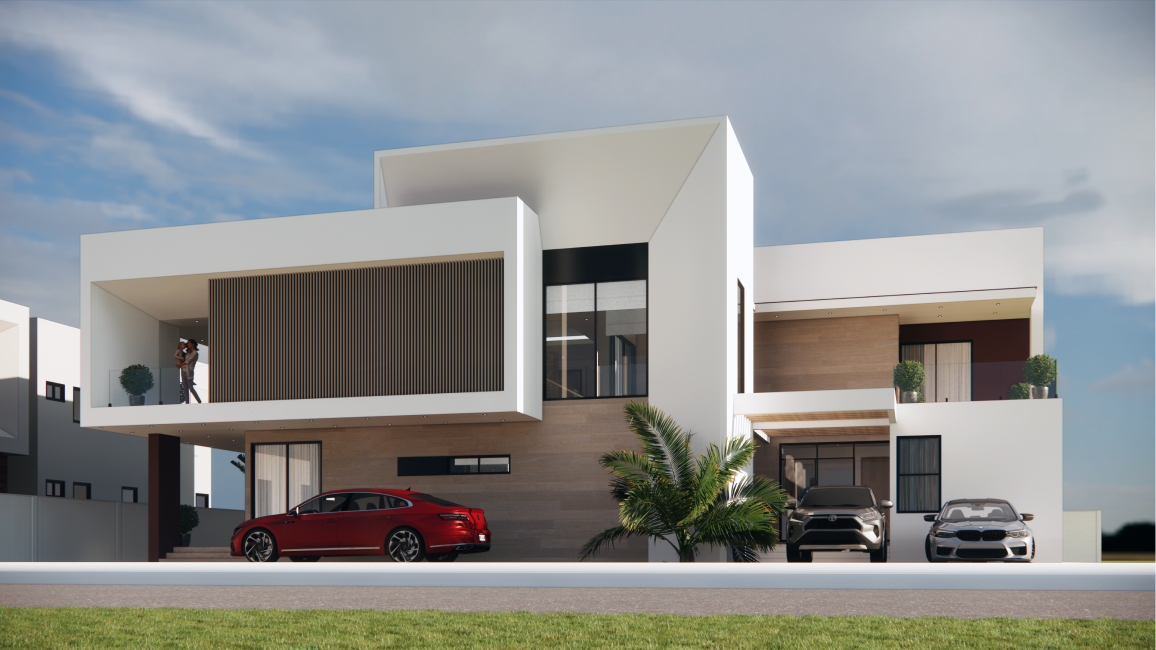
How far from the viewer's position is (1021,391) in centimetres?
2047

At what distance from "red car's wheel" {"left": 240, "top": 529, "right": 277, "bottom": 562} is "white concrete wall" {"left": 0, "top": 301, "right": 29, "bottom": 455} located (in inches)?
564

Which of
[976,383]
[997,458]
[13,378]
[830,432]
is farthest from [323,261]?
[13,378]

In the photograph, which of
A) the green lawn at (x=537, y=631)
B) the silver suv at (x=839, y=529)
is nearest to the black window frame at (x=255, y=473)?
the silver suv at (x=839, y=529)

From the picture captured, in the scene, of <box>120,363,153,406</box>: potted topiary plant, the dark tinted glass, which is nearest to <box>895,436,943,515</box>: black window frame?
the dark tinted glass

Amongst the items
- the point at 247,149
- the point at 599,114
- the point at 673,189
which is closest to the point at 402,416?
the point at 673,189

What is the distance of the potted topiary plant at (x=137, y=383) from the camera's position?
2162 cm

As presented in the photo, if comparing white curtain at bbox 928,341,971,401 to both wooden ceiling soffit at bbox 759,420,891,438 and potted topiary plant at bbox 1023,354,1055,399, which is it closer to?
potted topiary plant at bbox 1023,354,1055,399

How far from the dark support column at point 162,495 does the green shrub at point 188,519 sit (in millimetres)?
7530

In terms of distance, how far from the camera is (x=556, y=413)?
2055 cm

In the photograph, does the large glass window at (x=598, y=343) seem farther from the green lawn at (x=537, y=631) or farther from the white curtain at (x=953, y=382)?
the green lawn at (x=537, y=631)

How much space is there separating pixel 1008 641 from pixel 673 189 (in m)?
12.7

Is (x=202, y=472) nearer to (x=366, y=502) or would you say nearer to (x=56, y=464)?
(x=56, y=464)

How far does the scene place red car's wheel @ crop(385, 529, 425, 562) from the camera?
17516 mm

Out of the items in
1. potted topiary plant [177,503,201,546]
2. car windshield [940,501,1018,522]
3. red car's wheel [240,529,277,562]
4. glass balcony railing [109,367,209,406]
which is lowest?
potted topiary plant [177,503,201,546]
